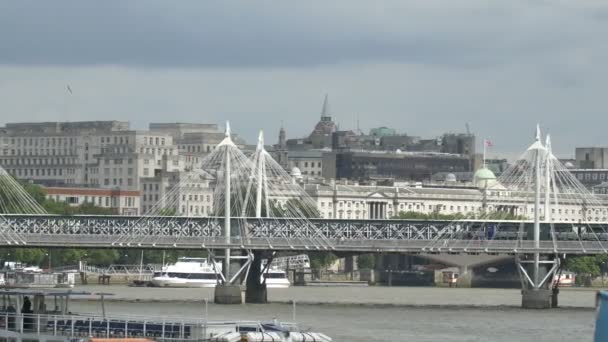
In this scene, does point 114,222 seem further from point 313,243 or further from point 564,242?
point 564,242

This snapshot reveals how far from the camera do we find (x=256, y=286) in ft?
499

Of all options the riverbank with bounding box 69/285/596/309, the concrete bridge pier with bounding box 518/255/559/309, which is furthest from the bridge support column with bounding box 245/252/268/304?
the concrete bridge pier with bounding box 518/255/559/309

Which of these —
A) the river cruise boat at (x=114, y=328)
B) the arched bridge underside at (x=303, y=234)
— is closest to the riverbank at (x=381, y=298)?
the arched bridge underside at (x=303, y=234)

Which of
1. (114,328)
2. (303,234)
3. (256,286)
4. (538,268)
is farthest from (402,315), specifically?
(114,328)

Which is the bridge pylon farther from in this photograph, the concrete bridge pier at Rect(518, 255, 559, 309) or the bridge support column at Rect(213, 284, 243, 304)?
the bridge support column at Rect(213, 284, 243, 304)

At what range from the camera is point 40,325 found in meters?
80.4

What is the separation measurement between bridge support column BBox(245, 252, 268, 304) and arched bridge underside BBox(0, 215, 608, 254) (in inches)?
77.4

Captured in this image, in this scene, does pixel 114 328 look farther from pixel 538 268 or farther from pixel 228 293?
pixel 538 268

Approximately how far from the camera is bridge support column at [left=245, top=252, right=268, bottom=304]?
5953 inches

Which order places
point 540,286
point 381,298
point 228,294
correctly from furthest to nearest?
point 381,298, point 540,286, point 228,294

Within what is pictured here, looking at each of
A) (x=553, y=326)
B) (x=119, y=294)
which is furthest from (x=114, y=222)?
(x=553, y=326)

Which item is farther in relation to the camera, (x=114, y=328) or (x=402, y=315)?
(x=402, y=315)

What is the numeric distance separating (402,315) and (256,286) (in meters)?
20.7

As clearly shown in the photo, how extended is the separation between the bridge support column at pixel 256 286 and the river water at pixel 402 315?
1.48m
